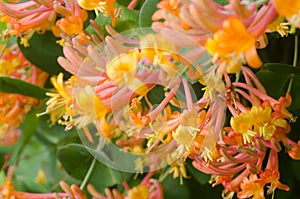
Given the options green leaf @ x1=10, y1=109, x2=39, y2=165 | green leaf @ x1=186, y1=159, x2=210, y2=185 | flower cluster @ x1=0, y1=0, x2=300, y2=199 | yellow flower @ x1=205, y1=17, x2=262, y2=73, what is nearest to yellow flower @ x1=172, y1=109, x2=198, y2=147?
flower cluster @ x1=0, y1=0, x2=300, y2=199

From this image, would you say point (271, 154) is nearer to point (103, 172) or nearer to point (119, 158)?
point (119, 158)

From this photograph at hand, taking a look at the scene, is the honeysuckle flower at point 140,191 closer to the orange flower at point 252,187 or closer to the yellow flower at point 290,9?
the orange flower at point 252,187

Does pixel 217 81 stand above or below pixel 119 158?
above

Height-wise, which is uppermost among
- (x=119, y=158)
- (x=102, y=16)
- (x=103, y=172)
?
(x=102, y=16)

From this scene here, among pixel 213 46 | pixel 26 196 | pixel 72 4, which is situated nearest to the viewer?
pixel 213 46

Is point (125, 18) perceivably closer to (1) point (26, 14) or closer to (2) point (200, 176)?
(1) point (26, 14)

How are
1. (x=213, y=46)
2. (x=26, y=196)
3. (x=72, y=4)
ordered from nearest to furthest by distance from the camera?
(x=213, y=46)
(x=72, y=4)
(x=26, y=196)

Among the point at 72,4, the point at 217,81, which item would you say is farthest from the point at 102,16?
the point at 217,81

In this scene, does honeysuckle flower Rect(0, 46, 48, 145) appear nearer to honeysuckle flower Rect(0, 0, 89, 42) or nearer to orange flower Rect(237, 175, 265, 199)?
honeysuckle flower Rect(0, 0, 89, 42)
